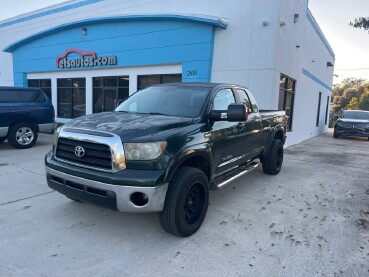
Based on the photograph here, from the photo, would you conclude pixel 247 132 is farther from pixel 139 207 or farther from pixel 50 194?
pixel 50 194

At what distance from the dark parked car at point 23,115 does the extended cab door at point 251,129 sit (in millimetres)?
6799

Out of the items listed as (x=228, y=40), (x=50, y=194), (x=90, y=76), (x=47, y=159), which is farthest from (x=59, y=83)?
(x=47, y=159)

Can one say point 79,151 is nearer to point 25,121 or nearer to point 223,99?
point 223,99

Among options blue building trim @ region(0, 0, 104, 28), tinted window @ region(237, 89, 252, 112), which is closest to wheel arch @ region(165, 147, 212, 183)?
tinted window @ region(237, 89, 252, 112)

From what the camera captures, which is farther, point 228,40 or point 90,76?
point 90,76

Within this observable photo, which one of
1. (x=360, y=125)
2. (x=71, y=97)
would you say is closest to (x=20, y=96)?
(x=71, y=97)

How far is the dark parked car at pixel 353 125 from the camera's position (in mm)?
16234

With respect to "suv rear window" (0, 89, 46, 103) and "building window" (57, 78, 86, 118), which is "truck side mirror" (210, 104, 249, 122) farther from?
"building window" (57, 78, 86, 118)

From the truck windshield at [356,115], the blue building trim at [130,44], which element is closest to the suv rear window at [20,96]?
the blue building trim at [130,44]

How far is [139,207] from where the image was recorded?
10.5 ft

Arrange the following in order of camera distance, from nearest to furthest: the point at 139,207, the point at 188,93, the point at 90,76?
1. the point at 139,207
2. the point at 188,93
3. the point at 90,76

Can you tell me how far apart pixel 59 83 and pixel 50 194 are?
12.7 meters

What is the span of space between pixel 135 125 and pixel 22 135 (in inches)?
277

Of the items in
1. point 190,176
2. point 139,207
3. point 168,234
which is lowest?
point 168,234
